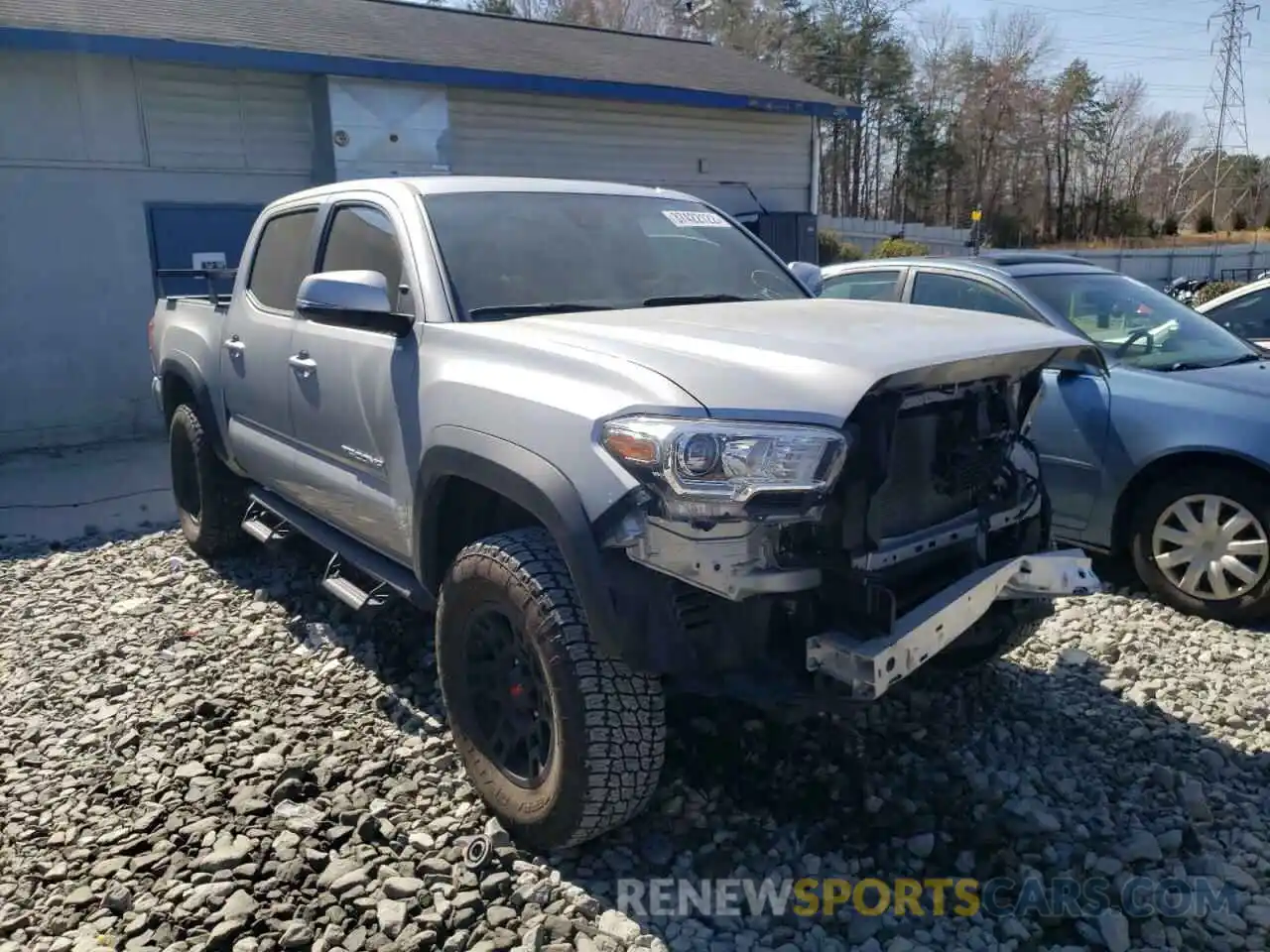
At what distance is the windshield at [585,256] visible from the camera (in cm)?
349

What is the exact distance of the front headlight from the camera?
2422 mm

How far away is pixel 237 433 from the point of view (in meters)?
4.93

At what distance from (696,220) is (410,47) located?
8.63 metres

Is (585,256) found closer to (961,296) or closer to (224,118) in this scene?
(961,296)

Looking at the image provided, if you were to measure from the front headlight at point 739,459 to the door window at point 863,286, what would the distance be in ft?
12.3

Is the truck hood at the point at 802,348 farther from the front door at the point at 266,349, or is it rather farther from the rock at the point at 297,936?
the rock at the point at 297,936

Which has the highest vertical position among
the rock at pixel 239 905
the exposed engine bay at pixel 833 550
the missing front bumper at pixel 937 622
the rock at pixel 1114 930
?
the exposed engine bay at pixel 833 550

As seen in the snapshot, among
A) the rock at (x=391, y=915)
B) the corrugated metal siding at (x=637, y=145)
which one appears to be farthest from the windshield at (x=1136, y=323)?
the corrugated metal siding at (x=637, y=145)

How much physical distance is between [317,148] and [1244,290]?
856 centimetres

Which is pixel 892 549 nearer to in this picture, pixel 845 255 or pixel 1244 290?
pixel 1244 290

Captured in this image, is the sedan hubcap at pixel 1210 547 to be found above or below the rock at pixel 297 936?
above

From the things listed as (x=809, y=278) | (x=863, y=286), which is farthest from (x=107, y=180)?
(x=809, y=278)

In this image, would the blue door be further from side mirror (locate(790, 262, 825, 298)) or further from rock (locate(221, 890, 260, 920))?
rock (locate(221, 890, 260, 920))

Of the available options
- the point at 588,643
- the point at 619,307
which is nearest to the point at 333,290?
the point at 619,307
